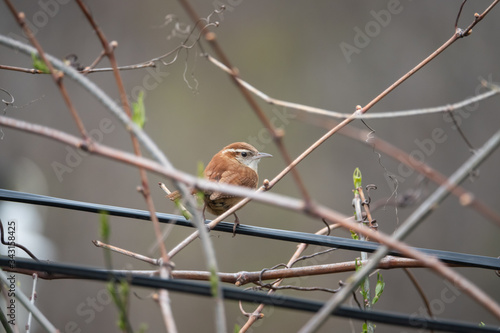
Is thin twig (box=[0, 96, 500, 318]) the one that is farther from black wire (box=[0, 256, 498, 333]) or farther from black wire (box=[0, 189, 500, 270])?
black wire (box=[0, 189, 500, 270])

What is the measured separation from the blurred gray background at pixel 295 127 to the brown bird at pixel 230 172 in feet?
10.3

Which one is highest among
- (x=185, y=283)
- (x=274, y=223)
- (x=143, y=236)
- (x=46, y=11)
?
(x=46, y=11)

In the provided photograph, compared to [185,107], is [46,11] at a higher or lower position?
higher

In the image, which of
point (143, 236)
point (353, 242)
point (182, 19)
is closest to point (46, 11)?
point (182, 19)

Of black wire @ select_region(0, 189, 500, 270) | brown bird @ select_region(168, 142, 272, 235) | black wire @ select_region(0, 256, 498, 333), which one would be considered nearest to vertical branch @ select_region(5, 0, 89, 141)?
black wire @ select_region(0, 256, 498, 333)

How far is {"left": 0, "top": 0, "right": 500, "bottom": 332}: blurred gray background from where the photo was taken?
26.8 feet

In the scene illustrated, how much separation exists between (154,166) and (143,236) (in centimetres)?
776

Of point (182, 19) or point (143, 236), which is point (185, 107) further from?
point (143, 236)

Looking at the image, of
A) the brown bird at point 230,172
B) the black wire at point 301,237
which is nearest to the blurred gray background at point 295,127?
the brown bird at point 230,172

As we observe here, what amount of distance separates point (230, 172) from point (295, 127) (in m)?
4.39

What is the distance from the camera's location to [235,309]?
8.41 meters

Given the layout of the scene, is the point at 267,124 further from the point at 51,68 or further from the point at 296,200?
the point at 51,68

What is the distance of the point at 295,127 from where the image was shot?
834cm

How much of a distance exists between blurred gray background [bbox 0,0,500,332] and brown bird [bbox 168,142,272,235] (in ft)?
10.3
